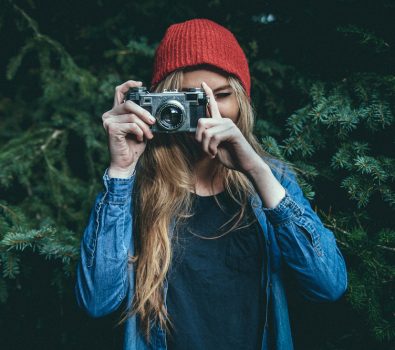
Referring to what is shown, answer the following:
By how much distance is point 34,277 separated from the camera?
1445 mm

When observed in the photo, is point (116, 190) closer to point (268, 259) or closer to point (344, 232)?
point (268, 259)

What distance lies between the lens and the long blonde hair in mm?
1104

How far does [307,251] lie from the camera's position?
972 mm

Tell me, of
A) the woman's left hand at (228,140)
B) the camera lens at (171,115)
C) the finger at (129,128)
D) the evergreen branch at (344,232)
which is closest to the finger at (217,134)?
the woman's left hand at (228,140)

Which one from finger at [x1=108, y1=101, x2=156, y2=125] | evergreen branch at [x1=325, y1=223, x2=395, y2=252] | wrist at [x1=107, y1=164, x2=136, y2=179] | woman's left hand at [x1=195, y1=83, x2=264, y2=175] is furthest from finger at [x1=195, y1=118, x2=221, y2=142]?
evergreen branch at [x1=325, y1=223, x2=395, y2=252]

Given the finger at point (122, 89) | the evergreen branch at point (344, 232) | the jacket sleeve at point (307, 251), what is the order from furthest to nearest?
the finger at point (122, 89), the evergreen branch at point (344, 232), the jacket sleeve at point (307, 251)

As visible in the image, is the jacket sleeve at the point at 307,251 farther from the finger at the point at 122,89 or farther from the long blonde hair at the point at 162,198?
the finger at the point at 122,89

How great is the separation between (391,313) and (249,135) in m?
0.75

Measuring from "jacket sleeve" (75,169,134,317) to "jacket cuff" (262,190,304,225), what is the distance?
468 mm

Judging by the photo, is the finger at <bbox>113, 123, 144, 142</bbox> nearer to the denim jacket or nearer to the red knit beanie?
the denim jacket

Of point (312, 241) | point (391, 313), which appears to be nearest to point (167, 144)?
point (312, 241)

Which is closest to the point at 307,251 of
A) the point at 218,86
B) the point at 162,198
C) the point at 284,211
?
the point at 284,211

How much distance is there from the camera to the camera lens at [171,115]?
109cm

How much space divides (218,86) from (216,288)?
0.72 meters
